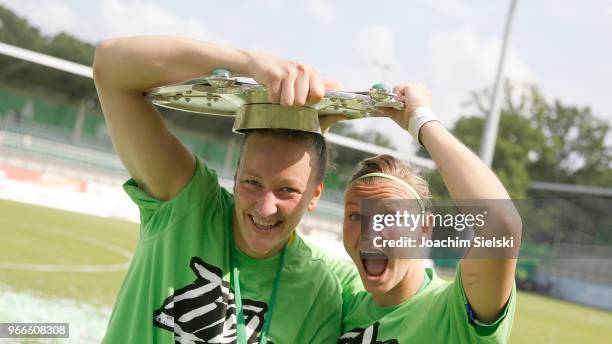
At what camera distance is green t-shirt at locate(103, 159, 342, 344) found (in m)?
2.41

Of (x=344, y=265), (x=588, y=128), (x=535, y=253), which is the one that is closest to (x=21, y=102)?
(x=535, y=253)

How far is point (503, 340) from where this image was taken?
2256 mm

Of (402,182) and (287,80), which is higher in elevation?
(287,80)

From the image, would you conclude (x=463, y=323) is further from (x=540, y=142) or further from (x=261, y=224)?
(x=540, y=142)

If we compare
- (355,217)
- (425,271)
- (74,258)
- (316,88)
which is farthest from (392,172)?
(74,258)

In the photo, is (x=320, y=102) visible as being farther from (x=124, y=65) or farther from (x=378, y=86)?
(x=124, y=65)

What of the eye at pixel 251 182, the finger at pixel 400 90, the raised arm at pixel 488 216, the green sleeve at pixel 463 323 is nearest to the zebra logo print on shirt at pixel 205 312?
the eye at pixel 251 182

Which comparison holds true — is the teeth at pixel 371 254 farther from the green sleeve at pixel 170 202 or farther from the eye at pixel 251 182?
the green sleeve at pixel 170 202

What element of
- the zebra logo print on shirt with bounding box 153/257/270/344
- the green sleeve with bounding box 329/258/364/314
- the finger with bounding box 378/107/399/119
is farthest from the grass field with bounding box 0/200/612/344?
the finger with bounding box 378/107/399/119

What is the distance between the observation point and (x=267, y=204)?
7.94 feet

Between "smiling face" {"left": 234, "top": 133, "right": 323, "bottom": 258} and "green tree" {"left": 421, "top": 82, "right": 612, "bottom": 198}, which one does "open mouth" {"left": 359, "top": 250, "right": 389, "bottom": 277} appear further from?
"green tree" {"left": 421, "top": 82, "right": 612, "bottom": 198}

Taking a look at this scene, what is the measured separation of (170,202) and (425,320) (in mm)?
1008

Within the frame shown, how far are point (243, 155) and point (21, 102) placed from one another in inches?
1554

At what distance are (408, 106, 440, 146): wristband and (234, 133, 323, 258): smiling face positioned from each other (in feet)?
1.31
